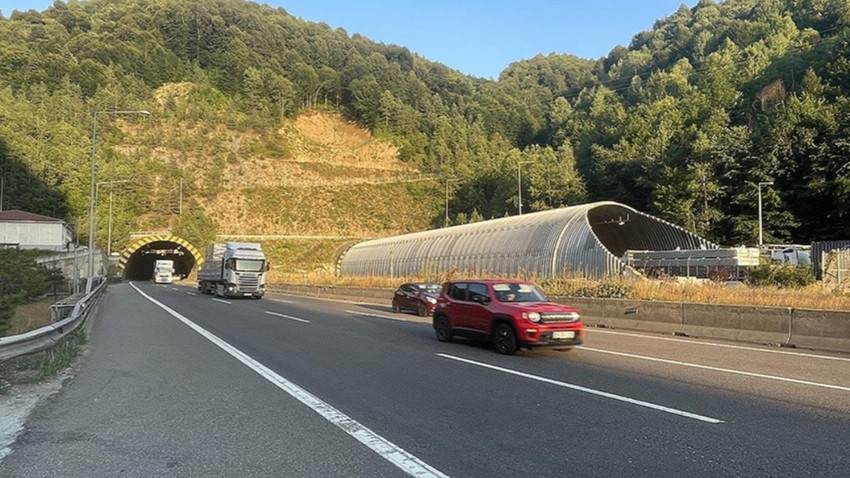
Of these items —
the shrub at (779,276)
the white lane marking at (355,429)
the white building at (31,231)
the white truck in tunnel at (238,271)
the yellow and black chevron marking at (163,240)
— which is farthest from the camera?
the yellow and black chevron marking at (163,240)

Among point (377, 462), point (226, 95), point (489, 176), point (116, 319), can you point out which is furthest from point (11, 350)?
point (226, 95)

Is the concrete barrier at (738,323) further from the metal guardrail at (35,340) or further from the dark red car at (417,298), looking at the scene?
the metal guardrail at (35,340)

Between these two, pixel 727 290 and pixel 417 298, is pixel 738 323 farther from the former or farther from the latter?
pixel 417 298

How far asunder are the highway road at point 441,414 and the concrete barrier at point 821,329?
71cm

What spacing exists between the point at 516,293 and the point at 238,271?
27321mm

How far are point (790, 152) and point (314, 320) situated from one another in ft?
173

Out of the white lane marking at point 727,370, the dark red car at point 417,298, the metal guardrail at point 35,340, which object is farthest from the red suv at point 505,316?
the dark red car at point 417,298

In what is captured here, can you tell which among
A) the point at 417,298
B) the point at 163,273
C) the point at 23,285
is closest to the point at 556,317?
the point at 417,298

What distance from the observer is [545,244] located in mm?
35656

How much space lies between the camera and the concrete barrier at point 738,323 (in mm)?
15070

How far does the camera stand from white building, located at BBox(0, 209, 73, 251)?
60.9m

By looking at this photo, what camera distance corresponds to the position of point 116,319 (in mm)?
22688

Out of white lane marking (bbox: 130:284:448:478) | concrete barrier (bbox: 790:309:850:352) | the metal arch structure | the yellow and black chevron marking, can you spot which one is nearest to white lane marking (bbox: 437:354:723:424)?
white lane marking (bbox: 130:284:448:478)

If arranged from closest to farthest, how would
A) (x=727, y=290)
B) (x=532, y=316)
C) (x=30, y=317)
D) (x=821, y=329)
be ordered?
1. (x=532, y=316)
2. (x=821, y=329)
3. (x=727, y=290)
4. (x=30, y=317)
